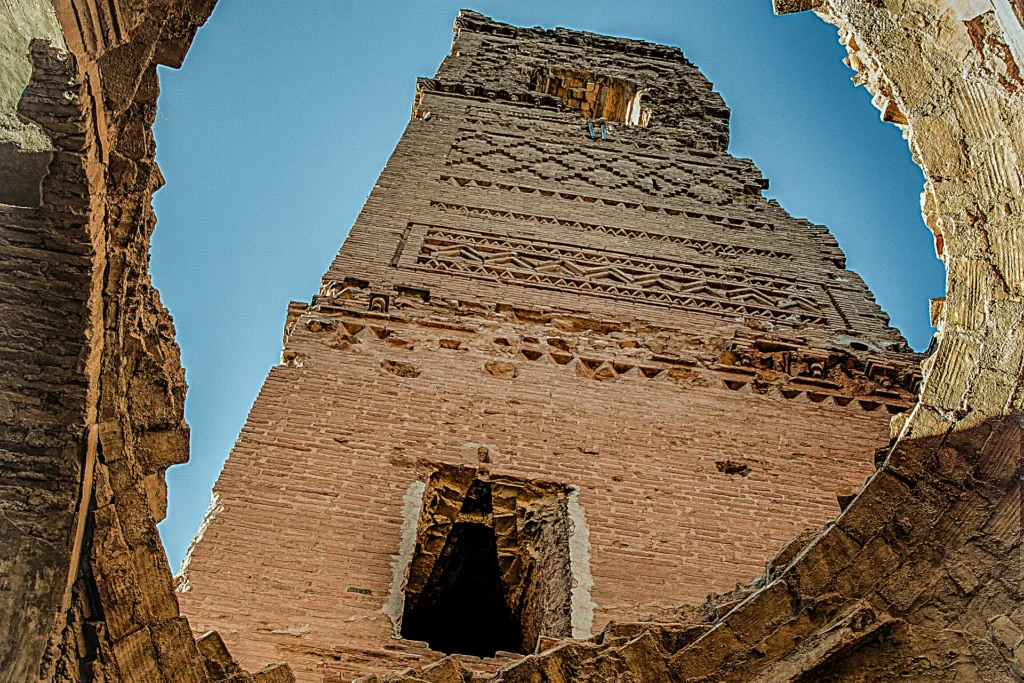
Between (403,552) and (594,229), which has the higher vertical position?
(594,229)

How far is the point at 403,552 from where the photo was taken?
3.62 meters

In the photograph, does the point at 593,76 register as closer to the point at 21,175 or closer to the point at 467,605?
the point at 467,605

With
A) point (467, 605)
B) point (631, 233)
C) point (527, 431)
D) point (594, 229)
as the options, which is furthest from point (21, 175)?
point (631, 233)

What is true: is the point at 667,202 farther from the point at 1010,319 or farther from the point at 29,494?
the point at 29,494

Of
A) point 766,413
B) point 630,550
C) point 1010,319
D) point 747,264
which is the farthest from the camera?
point 747,264

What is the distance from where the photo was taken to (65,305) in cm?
223

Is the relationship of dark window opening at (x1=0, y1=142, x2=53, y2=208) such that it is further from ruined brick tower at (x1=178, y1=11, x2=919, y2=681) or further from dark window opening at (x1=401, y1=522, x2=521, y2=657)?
dark window opening at (x1=401, y1=522, x2=521, y2=657)

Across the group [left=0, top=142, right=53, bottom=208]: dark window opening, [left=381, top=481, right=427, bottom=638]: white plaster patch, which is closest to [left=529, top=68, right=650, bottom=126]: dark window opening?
[left=381, top=481, right=427, bottom=638]: white plaster patch

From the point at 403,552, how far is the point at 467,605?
1019mm

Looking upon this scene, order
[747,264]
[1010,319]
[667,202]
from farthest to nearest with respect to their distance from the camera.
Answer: [667,202]
[747,264]
[1010,319]

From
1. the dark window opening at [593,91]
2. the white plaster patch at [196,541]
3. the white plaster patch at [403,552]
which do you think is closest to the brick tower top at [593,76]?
the dark window opening at [593,91]

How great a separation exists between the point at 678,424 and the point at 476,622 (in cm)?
143

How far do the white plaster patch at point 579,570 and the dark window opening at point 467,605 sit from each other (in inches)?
16.2

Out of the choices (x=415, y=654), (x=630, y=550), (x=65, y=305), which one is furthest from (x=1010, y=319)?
(x=65, y=305)
